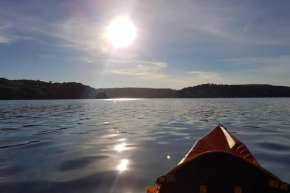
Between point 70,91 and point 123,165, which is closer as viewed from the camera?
point 123,165

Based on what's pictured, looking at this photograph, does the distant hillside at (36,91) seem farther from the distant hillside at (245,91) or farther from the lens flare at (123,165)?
the lens flare at (123,165)

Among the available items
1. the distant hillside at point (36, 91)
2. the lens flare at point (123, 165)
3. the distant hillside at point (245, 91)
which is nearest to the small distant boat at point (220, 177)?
the lens flare at point (123, 165)

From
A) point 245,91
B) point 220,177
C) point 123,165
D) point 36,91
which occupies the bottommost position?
point 123,165

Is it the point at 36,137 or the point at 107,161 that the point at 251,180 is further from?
the point at 36,137

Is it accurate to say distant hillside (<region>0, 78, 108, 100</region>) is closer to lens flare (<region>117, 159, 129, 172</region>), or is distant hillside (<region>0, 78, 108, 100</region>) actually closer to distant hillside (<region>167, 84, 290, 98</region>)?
distant hillside (<region>167, 84, 290, 98</region>)

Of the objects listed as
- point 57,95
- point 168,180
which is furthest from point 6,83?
point 168,180

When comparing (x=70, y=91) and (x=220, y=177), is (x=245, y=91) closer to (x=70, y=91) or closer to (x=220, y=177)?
(x=70, y=91)

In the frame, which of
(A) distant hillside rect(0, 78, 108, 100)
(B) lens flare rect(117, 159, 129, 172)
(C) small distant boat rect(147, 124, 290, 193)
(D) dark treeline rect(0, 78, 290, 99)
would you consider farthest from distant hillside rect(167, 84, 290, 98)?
(C) small distant boat rect(147, 124, 290, 193)

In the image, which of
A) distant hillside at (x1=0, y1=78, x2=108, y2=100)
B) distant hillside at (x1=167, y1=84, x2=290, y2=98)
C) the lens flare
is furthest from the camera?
distant hillside at (x1=167, y1=84, x2=290, y2=98)

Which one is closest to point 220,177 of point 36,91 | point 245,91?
point 36,91

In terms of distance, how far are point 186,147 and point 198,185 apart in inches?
288

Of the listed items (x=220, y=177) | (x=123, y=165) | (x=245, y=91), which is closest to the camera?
(x=220, y=177)

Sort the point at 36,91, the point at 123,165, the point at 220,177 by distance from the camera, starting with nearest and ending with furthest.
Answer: the point at 220,177 → the point at 123,165 → the point at 36,91

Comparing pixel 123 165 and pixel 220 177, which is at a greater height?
pixel 220 177
